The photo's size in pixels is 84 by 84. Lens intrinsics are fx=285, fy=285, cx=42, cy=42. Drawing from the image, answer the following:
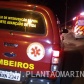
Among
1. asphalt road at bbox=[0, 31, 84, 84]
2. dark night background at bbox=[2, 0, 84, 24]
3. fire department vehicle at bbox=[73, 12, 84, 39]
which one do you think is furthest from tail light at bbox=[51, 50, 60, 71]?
dark night background at bbox=[2, 0, 84, 24]

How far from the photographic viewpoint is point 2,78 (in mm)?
4855

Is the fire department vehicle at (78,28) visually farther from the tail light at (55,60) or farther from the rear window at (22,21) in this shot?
the tail light at (55,60)

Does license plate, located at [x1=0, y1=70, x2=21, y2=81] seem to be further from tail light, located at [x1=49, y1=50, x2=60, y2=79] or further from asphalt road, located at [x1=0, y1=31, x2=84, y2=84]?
asphalt road, located at [x1=0, y1=31, x2=84, y2=84]

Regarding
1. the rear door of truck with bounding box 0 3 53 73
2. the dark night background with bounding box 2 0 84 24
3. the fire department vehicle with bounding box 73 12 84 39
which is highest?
the dark night background with bounding box 2 0 84 24

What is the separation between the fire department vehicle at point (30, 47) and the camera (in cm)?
471

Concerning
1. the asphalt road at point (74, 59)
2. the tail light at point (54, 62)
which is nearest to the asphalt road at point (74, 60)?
the asphalt road at point (74, 59)

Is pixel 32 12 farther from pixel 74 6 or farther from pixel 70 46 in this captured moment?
pixel 74 6

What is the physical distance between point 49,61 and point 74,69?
147 inches

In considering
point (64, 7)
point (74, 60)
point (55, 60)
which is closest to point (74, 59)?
point (74, 60)

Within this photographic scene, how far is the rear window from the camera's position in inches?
191

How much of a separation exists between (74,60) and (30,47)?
5.22 m

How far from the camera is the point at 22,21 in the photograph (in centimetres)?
495

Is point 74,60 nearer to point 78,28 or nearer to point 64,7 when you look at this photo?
point 78,28

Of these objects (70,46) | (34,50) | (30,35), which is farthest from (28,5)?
(70,46)
